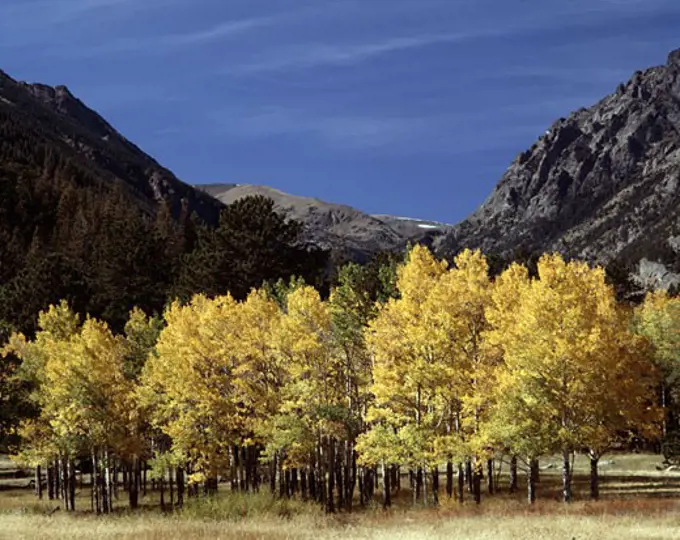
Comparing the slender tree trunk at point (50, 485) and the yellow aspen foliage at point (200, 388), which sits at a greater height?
the yellow aspen foliage at point (200, 388)

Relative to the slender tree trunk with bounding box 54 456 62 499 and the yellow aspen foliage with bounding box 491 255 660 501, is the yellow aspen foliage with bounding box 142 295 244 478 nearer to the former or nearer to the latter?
the slender tree trunk with bounding box 54 456 62 499

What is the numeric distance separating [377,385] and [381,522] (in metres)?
8.69

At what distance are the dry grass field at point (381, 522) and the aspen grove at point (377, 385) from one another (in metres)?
3.30

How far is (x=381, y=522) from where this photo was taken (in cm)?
3931

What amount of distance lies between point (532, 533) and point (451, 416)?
17206mm

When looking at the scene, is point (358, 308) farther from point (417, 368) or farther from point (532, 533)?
point (532, 533)

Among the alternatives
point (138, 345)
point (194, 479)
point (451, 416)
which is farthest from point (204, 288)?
point (451, 416)

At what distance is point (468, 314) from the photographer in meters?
50.5

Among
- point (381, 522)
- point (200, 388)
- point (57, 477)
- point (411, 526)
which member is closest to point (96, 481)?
point (57, 477)

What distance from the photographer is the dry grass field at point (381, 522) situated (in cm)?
3112

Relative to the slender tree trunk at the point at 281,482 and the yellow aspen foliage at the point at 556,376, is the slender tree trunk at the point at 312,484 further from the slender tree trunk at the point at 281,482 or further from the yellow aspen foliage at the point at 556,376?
the yellow aspen foliage at the point at 556,376

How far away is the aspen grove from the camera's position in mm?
42219

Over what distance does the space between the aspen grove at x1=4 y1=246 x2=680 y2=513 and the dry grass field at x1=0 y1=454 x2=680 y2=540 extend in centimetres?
330

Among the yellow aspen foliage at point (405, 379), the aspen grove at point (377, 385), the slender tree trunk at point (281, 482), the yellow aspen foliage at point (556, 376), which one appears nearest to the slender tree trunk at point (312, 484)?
the slender tree trunk at point (281, 482)
